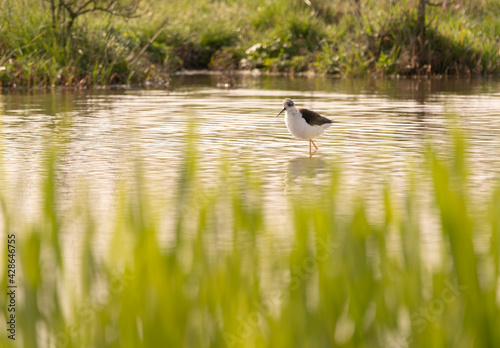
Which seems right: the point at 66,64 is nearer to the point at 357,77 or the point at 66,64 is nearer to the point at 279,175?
the point at 357,77

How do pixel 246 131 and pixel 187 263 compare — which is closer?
pixel 187 263

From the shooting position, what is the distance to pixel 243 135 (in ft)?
39.1

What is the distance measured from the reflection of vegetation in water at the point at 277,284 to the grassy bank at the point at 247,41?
15.1m

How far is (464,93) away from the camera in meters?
17.9

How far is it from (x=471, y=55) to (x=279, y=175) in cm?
1498

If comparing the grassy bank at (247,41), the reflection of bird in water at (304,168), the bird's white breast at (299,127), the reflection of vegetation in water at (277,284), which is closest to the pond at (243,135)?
the reflection of bird in water at (304,168)

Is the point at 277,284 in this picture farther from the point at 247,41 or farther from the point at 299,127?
the point at 247,41

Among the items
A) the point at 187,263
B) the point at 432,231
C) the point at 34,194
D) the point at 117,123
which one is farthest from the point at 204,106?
the point at 187,263

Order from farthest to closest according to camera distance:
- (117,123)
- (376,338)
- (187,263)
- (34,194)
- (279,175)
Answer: (117,123) → (279,175) → (34,194) → (187,263) → (376,338)

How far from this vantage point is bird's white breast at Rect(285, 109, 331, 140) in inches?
418

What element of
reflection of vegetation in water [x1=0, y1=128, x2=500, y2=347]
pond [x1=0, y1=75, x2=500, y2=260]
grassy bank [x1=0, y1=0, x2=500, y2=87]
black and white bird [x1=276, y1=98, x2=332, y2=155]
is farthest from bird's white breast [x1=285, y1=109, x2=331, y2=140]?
grassy bank [x1=0, y1=0, x2=500, y2=87]

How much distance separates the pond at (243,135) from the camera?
8.34 metres

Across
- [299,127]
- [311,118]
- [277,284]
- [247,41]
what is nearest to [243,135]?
[311,118]

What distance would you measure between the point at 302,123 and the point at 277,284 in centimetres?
726
